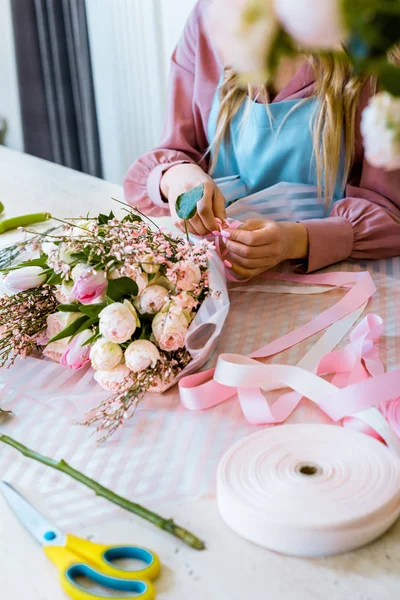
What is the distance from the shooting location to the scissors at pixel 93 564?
0.43 m

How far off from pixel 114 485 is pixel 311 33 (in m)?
0.39

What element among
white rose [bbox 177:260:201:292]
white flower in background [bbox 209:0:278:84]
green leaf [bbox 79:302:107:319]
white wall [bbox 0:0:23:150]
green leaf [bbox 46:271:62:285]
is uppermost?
white flower in background [bbox 209:0:278:84]

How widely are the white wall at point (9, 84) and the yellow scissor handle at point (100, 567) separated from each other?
198 centimetres

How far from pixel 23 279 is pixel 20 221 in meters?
0.46

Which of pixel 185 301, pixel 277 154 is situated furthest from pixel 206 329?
pixel 277 154

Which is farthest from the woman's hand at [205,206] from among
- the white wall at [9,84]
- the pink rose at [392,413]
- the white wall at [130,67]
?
the white wall at [9,84]

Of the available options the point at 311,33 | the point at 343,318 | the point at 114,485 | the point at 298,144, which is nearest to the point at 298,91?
the point at 298,144

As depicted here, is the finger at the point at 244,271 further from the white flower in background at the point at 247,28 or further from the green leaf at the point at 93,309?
the white flower in background at the point at 247,28

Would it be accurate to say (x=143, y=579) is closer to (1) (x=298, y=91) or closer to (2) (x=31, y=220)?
(1) (x=298, y=91)

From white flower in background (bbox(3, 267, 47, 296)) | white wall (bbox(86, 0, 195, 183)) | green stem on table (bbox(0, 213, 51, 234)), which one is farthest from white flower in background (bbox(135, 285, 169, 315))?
white wall (bbox(86, 0, 195, 183))

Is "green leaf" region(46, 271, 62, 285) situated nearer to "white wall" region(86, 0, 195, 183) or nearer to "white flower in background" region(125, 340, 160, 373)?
"white flower in background" region(125, 340, 160, 373)

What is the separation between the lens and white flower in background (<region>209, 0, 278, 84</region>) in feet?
0.82

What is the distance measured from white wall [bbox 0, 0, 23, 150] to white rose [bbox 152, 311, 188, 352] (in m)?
1.76

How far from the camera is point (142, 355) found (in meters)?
0.64
